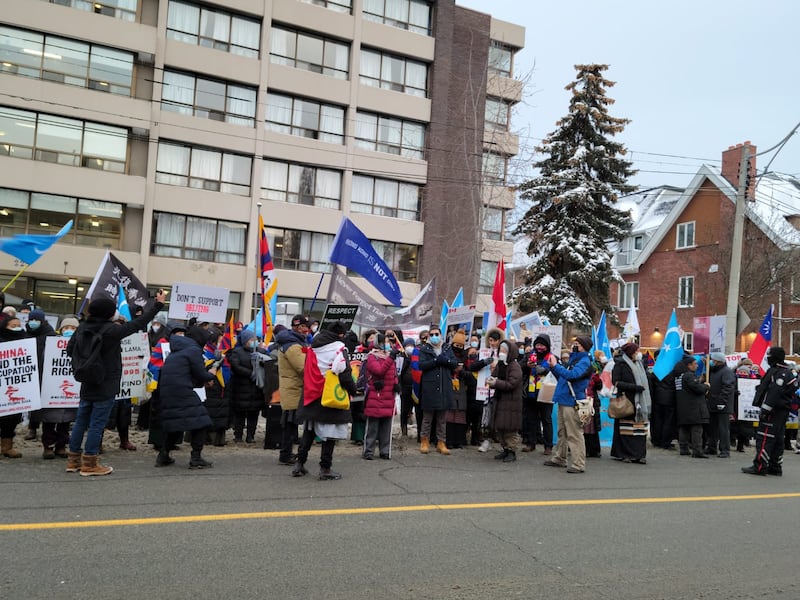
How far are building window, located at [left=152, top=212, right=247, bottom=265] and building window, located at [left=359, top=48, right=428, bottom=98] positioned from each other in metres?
9.85

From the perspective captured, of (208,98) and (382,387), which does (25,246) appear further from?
(208,98)

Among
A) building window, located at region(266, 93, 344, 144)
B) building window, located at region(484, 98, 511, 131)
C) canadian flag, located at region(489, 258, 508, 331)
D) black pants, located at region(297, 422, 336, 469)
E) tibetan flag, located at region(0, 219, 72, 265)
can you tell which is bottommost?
black pants, located at region(297, 422, 336, 469)

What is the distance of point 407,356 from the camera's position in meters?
11.9

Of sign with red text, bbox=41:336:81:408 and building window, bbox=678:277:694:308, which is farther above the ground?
building window, bbox=678:277:694:308

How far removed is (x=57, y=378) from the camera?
870cm

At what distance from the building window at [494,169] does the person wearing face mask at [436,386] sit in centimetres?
1794

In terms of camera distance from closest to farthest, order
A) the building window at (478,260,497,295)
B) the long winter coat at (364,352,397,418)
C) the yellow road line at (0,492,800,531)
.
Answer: the yellow road line at (0,492,800,531) < the long winter coat at (364,352,397,418) < the building window at (478,260,497,295)

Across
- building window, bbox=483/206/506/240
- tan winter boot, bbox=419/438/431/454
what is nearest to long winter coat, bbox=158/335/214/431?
tan winter boot, bbox=419/438/431/454

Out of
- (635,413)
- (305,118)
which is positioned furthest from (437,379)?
(305,118)

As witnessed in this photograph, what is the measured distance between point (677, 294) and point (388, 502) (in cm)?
3641

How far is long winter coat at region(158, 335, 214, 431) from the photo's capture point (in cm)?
798

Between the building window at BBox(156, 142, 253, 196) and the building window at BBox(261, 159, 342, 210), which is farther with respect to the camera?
the building window at BBox(261, 159, 342, 210)

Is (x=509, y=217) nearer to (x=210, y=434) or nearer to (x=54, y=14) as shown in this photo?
(x=54, y=14)

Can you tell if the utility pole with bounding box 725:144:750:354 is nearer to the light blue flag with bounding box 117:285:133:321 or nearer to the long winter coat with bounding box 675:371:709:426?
the long winter coat with bounding box 675:371:709:426
